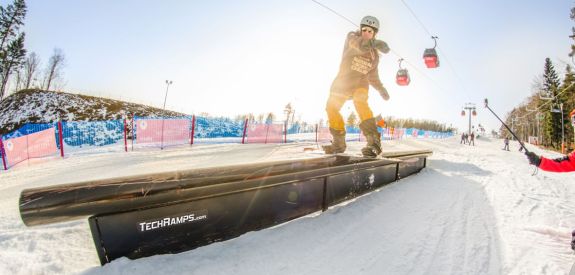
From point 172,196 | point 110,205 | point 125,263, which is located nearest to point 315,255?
point 172,196

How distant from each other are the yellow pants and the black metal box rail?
6.36 ft

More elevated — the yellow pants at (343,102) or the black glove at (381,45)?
the black glove at (381,45)

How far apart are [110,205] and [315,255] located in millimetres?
1401

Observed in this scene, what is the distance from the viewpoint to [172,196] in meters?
1.72

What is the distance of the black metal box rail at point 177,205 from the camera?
4.98 feet

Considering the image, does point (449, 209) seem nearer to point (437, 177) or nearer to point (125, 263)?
point (437, 177)

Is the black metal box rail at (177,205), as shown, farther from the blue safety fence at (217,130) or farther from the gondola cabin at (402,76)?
the blue safety fence at (217,130)

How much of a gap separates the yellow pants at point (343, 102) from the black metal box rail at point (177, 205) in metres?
1.94

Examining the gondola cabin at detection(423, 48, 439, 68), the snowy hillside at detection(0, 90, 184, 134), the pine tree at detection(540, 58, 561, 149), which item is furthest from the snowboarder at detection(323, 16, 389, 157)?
the pine tree at detection(540, 58, 561, 149)

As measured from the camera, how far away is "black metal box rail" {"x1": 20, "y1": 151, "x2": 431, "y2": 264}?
1519 mm

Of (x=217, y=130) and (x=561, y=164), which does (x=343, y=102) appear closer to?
(x=561, y=164)

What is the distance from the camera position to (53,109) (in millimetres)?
34688

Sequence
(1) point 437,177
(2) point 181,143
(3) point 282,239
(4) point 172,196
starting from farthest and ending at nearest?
(2) point 181,143, (1) point 437,177, (3) point 282,239, (4) point 172,196

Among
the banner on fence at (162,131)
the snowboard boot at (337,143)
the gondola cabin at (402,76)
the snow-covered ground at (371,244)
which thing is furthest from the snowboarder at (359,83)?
the banner on fence at (162,131)
